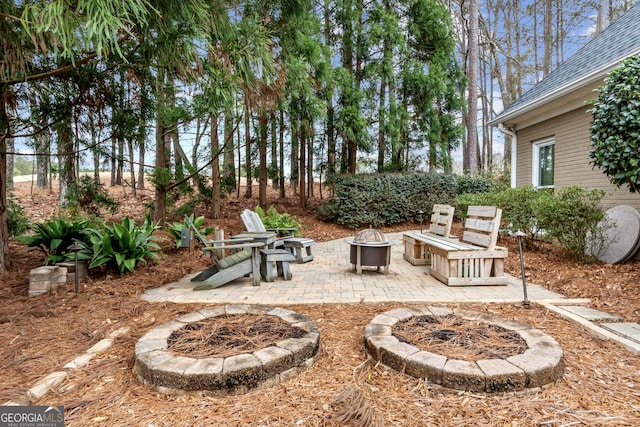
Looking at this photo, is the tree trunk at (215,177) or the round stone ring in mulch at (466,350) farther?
the tree trunk at (215,177)

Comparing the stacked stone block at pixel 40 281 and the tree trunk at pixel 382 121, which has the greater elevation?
the tree trunk at pixel 382 121

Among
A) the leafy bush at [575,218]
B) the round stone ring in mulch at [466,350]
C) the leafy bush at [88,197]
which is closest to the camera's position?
the round stone ring in mulch at [466,350]

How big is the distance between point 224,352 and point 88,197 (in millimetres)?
7742

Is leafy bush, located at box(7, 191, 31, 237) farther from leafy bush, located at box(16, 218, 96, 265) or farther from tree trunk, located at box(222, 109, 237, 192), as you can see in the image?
tree trunk, located at box(222, 109, 237, 192)

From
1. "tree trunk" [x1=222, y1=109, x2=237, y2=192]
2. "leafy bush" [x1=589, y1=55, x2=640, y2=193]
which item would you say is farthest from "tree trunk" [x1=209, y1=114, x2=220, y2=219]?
"leafy bush" [x1=589, y1=55, x2=640, y2=193]

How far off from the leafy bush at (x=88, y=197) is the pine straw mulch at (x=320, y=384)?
16.2 feet

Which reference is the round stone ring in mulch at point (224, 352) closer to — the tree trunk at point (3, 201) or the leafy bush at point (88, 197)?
the tree trunk at point (3, 201)

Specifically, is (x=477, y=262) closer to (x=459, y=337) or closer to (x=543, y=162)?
(x=459, y=337)

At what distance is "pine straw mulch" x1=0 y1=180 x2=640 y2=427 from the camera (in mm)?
1589

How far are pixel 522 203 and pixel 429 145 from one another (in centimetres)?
567

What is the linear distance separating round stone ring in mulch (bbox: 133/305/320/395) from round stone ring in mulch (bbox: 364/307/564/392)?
1.73 ft

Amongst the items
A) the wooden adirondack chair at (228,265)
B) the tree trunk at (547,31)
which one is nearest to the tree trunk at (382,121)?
the wooden adirondack chair at (228,265)

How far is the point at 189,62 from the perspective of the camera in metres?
3.32

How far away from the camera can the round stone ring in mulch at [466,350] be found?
1740 millimetres
